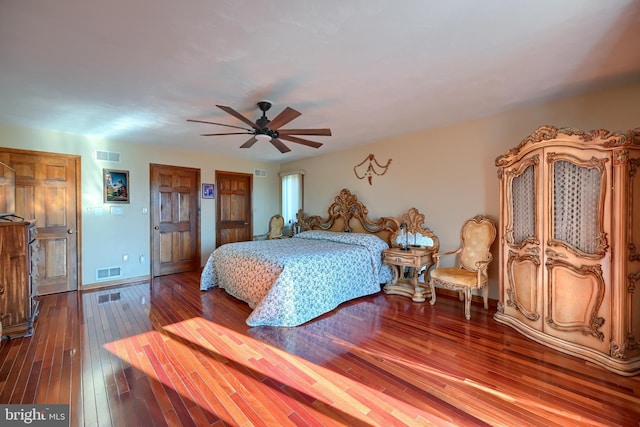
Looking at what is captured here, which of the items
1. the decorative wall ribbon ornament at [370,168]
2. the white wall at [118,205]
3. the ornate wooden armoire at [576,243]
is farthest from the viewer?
the decorative wall ribbon ornament at [370,168]

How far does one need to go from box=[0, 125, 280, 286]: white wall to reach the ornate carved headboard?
2154mm

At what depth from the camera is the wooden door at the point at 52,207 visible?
3828 mm

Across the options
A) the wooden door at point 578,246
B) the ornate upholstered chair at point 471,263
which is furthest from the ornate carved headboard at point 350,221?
the wooden door at point 578,246

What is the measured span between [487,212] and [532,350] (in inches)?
65.2

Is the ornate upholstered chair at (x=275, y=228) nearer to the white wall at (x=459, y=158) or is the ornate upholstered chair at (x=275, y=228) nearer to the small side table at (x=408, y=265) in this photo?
the white wall at (x=459, y=158)

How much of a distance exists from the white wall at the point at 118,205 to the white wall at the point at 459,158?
286 centimetres

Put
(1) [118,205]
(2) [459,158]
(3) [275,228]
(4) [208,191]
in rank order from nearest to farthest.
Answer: (2) [459,158]
(1) [118,205]
(4) [208,191]
(3) [275,228]

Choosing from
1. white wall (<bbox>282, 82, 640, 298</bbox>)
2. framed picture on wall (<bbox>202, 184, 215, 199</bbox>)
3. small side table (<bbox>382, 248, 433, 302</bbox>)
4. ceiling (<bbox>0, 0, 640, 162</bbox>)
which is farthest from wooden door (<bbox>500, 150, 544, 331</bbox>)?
framed picture on wall (<bbox>202, 184, 215, 199</bbox>)

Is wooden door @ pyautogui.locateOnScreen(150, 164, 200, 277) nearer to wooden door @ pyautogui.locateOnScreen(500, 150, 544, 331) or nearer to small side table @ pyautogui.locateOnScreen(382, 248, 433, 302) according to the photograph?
small side table @ pyautogui.locateOnScreen(382, 248, 433, 302)

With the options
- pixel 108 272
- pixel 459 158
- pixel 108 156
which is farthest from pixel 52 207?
pixel 459 158

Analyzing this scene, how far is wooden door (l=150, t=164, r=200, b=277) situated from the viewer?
4.98m

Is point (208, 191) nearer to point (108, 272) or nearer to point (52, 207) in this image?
point (108, 272)

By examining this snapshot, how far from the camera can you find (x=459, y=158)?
12.3 ft

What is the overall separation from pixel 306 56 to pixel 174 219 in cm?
429
